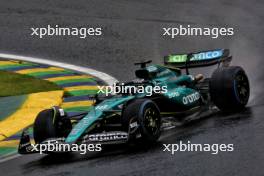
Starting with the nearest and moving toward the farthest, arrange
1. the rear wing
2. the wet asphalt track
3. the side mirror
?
the wet asphalt track, the side mirror, the rear wing

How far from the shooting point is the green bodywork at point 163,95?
9250 mm

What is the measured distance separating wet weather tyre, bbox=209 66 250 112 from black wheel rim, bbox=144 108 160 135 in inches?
63.0

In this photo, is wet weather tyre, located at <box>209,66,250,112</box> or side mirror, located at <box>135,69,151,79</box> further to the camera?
wet weather tyre, located at <box>209,66,250,112</box>

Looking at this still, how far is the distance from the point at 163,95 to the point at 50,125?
6.03 ft

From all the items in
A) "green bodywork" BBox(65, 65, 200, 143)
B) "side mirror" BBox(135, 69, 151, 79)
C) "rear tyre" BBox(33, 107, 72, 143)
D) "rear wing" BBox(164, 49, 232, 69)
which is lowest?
"rear tyre" BBox(33, 107, 72, 143)

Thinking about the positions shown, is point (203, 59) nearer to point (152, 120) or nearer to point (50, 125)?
point (152, 120)

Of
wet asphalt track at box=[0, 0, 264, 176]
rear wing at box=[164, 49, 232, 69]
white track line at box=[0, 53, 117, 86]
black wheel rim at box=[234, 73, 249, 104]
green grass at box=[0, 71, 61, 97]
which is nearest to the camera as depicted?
wet asphalt track at box=[0, 0, 264, 176]

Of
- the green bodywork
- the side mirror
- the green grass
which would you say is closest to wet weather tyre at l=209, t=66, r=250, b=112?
the green bodywork

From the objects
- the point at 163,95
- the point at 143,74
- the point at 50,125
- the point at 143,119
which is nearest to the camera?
→ the point at 143,119

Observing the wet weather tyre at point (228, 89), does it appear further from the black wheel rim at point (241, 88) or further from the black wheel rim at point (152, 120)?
the black wheel rim at point (152, 120)

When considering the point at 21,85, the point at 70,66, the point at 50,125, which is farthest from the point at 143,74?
the point at 70,66

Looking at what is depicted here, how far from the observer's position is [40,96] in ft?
41.0

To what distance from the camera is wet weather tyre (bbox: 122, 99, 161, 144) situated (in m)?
9.16

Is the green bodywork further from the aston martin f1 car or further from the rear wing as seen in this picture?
the rear wing
